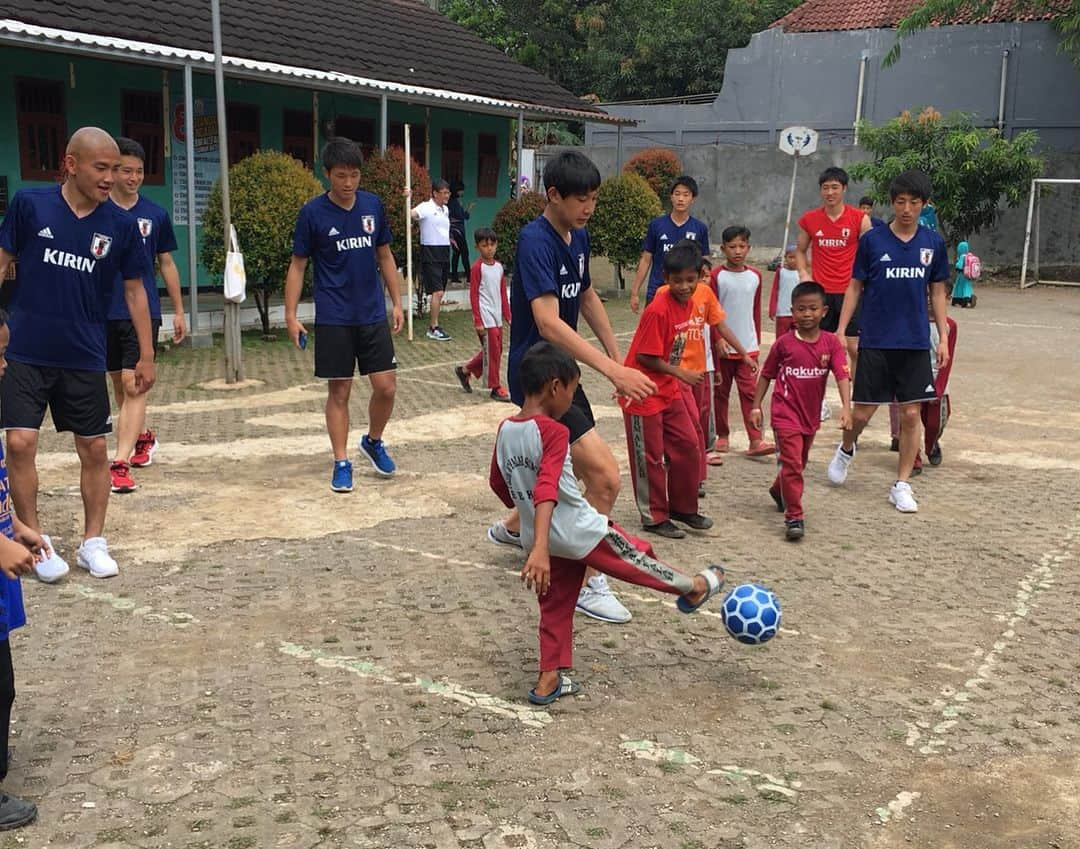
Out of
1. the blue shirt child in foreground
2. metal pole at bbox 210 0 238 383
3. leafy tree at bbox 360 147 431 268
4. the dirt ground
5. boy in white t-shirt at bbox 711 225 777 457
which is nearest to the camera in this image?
the blue shirt child in foreground

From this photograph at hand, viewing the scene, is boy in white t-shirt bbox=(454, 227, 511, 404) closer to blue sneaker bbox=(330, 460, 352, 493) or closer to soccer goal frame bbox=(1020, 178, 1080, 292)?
blue sneaker bbox=(330, 460, 352, 493)

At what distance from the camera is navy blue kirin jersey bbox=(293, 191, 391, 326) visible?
683 cm

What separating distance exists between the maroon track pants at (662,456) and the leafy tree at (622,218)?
13.4 m

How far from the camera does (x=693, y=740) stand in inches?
149

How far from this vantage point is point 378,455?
7262 millimetres

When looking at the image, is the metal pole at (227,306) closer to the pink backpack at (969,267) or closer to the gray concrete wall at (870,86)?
the pink backpack at (969,267)

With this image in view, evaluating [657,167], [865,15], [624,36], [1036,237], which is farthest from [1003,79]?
[624,36]

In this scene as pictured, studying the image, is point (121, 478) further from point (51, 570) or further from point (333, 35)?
point (333, 35)

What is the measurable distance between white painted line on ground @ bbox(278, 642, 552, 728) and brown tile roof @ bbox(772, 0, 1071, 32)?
2605cm

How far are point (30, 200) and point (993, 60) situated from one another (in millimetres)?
26950

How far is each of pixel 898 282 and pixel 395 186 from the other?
991 centimetres

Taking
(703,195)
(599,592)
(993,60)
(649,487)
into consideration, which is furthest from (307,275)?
(993,60)

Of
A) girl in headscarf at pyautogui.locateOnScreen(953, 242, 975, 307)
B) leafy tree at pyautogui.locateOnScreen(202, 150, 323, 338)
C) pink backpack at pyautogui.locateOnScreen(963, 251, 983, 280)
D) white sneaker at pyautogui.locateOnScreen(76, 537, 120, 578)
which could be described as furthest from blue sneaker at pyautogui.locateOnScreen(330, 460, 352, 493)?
girl in headscarf at pyautogui.locateOnScreen(953, 242, 975, 307)

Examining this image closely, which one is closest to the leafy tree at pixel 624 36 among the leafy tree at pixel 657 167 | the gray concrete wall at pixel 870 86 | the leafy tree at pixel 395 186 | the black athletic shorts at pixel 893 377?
the gray concrete wall at pixel 870 86
